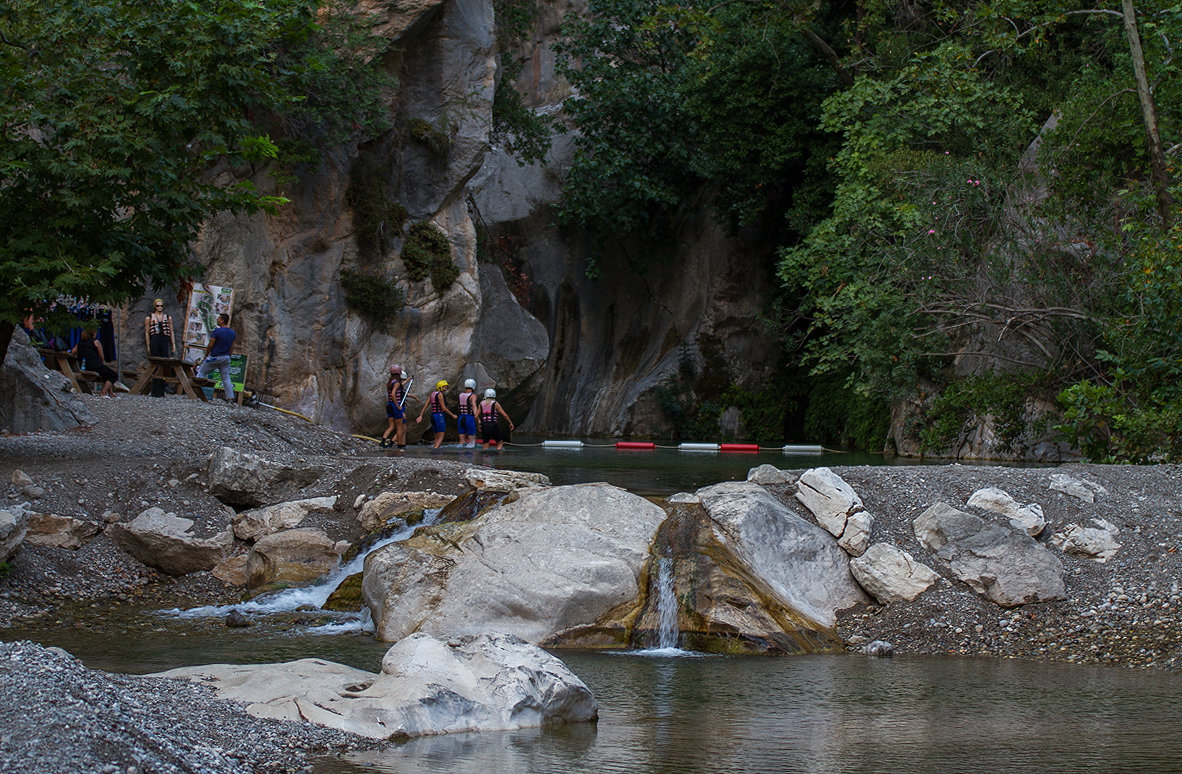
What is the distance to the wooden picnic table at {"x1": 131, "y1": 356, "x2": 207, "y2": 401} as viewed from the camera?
18.3 metres

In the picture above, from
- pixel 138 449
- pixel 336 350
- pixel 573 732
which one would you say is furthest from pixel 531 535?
pixel 336 350

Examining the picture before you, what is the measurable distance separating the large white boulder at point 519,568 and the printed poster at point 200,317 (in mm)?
11737

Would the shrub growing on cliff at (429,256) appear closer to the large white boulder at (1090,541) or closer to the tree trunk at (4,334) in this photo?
the tree trunk at (4,334)

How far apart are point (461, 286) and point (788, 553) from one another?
16.8 metres

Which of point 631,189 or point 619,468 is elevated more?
point 631,189

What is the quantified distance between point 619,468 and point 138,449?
23.0 feet

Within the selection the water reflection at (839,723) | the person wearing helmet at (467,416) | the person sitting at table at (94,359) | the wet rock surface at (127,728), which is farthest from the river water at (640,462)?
the wet rock surface at (127,728)

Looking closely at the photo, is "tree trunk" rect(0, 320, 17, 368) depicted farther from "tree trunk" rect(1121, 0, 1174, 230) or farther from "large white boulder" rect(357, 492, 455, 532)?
"tree trunk" rect(1121, 0, 1174, 230)

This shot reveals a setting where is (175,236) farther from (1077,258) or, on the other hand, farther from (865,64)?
(865,64)

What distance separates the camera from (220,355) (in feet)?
60.8

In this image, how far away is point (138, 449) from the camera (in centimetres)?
1299

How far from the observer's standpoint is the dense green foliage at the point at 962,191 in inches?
599

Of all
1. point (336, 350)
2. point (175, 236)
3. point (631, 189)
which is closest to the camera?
point (175, 236)

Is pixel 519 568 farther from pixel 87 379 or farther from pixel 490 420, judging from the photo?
pixel 87 379
